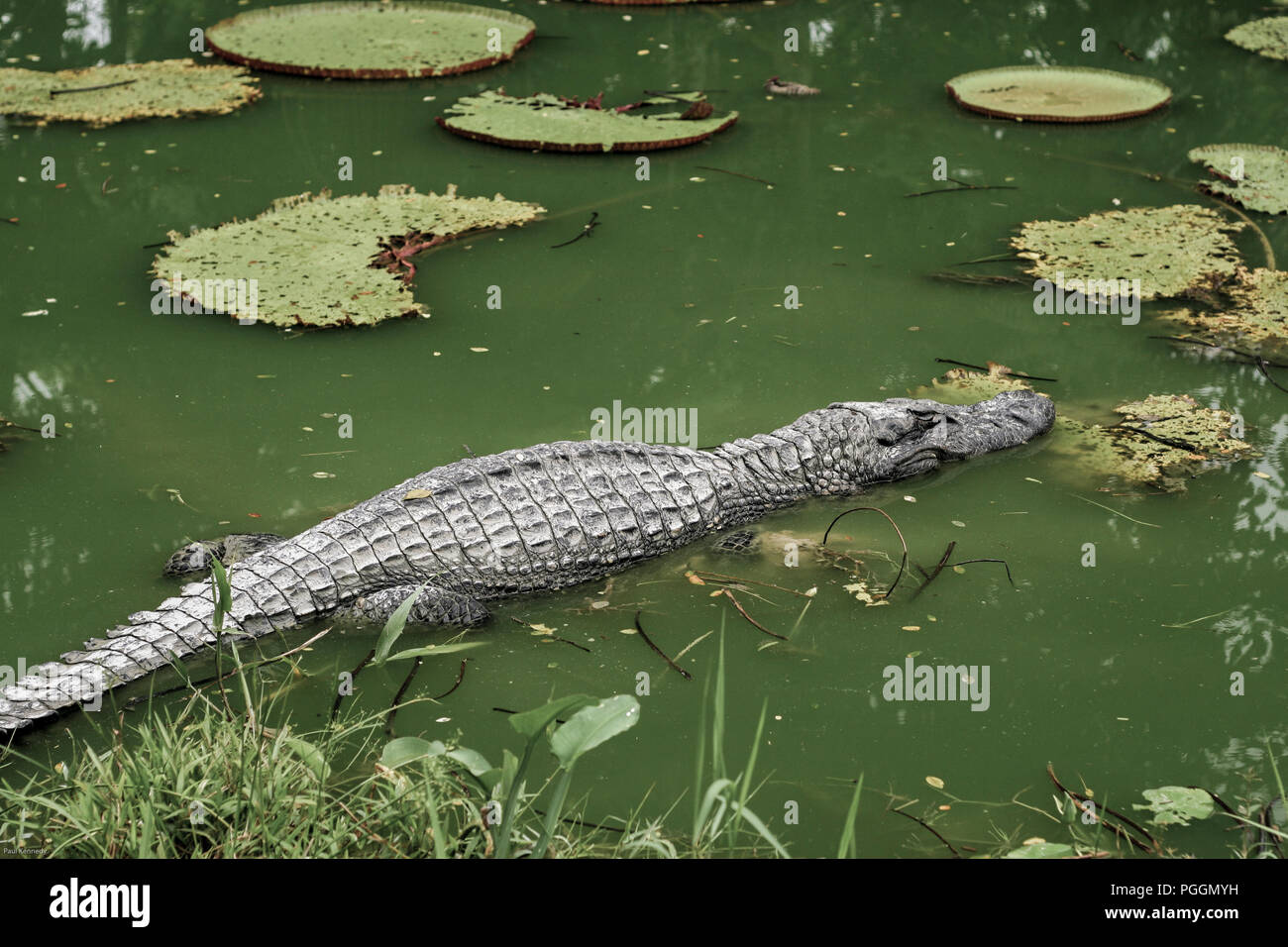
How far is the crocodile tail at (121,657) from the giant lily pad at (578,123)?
552cm

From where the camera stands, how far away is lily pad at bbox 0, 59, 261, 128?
966 cm

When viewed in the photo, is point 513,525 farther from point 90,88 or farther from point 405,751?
point 90,88

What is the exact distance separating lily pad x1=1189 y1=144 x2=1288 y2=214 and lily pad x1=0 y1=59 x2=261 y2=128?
759 centimetres

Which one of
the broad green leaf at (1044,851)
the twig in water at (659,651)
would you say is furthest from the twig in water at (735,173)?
the broad green leaf at (1044,851)

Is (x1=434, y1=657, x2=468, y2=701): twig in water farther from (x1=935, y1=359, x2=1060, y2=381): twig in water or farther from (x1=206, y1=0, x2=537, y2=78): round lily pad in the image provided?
(x1=206, y1=0, x2=537, y2=78): round lily pad

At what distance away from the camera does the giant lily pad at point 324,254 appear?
691cm

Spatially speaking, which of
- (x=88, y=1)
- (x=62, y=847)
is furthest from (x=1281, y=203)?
(x=88, y=1)

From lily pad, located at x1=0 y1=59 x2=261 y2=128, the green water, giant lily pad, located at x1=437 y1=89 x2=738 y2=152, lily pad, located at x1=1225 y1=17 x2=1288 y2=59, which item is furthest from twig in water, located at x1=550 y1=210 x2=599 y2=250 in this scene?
lily pad, located at x1=1225 y1=17 x2=1288 y2=59

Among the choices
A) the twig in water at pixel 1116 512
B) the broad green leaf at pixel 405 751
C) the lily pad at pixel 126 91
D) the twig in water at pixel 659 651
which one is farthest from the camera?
the lily pad at pixel 126 91

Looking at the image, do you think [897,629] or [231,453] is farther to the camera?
[231,453]

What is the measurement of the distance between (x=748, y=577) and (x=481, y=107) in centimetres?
603

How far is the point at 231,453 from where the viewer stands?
19.0 ft

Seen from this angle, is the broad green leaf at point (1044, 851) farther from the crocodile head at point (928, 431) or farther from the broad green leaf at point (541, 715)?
the crocodile head at point (928, 431)

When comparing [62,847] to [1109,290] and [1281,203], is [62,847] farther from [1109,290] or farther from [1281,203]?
[1281,203]
